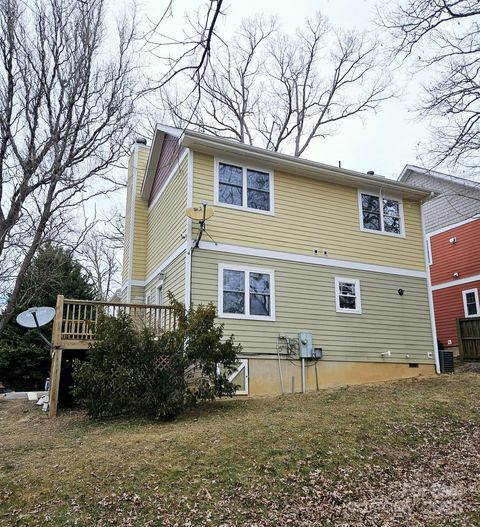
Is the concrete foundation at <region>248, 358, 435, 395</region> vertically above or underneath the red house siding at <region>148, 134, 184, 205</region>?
underneath

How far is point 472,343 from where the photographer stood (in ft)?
49.4

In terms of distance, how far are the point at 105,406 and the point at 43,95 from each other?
758 cm

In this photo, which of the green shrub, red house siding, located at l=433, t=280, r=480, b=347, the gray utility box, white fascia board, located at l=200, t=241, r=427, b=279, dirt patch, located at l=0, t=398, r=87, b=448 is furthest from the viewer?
red house siding, located at l=433, t=280, r=480, b=347

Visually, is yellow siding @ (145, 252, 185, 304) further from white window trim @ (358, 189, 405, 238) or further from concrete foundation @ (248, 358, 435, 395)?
white window trim @ (358, 189, 405, 238)

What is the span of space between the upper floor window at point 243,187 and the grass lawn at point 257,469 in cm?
506

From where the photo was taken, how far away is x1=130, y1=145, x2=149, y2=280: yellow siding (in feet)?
47.4

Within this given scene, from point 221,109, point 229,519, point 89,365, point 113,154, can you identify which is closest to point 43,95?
point 113,154

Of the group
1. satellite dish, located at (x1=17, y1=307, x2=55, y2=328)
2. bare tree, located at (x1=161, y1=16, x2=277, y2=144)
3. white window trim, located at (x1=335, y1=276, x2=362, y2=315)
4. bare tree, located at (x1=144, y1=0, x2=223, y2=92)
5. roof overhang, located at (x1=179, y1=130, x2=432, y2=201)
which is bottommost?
satellite dish, located at (x1=17, y1=307, x2=55, y2=328)

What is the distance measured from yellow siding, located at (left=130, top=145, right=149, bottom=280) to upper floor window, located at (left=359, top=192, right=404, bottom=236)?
22.2 ft

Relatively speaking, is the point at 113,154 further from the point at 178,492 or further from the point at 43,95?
the point at 178,492

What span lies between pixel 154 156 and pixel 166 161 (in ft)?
3.24

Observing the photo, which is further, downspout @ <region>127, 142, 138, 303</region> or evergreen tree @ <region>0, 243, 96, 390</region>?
Answer: evergreen tree @ <region>0, 243, 96, 390</region>

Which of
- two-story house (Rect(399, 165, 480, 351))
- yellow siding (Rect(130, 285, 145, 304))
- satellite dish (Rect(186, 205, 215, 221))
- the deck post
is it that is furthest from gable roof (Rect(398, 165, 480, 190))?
the deck post

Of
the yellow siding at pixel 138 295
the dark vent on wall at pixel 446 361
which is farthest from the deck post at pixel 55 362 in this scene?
the dark vent on wall at pixel 446 361
